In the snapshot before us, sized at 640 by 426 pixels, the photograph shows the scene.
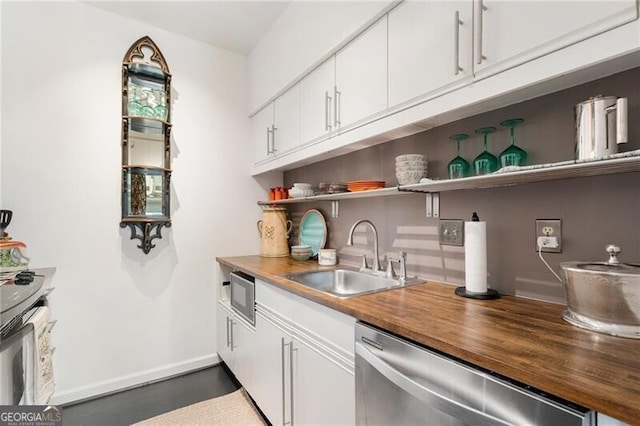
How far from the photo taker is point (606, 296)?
787mm

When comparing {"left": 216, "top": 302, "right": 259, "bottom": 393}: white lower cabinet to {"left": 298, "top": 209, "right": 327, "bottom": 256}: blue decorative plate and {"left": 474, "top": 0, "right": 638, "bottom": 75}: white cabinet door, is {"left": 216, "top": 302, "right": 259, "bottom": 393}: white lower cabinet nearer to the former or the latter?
{"left": 298, "top": 209, "right": 327, "bottom": 256}: blue decorative plate

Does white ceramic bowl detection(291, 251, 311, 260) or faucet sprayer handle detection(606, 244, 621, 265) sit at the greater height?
faucet sprayer handle detection(606, 244, 621, 265)

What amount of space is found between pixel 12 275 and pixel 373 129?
200 cm

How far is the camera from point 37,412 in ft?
3.83

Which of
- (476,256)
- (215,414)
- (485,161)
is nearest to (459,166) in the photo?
(485,161)

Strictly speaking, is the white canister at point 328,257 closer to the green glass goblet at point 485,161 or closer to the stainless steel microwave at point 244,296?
the stainless steel microwave at point 244,296

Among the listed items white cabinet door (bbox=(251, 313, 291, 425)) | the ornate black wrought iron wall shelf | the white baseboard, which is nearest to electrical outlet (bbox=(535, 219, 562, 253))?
white cabinet door (bbox=(251, 313, 291, 425))

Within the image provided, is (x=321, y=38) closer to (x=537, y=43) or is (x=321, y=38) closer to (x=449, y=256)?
(x=537, y=43)

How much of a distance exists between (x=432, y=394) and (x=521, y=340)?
0.27 meters

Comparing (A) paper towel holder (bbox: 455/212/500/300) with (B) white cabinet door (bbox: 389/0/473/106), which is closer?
(B) white cabinet door (bbox: 389/0/473/106)

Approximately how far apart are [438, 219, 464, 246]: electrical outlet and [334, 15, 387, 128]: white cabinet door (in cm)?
62

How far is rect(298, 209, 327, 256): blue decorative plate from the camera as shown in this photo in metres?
2.30

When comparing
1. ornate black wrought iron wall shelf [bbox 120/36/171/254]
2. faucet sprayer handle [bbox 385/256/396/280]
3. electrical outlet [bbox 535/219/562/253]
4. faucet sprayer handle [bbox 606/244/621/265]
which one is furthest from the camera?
ornate black wrought iron wall shelf [bbox 120/36/171/254]

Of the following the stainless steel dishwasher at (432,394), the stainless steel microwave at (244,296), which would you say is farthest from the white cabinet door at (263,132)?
the stainless steel dishwasher at (432,394)
